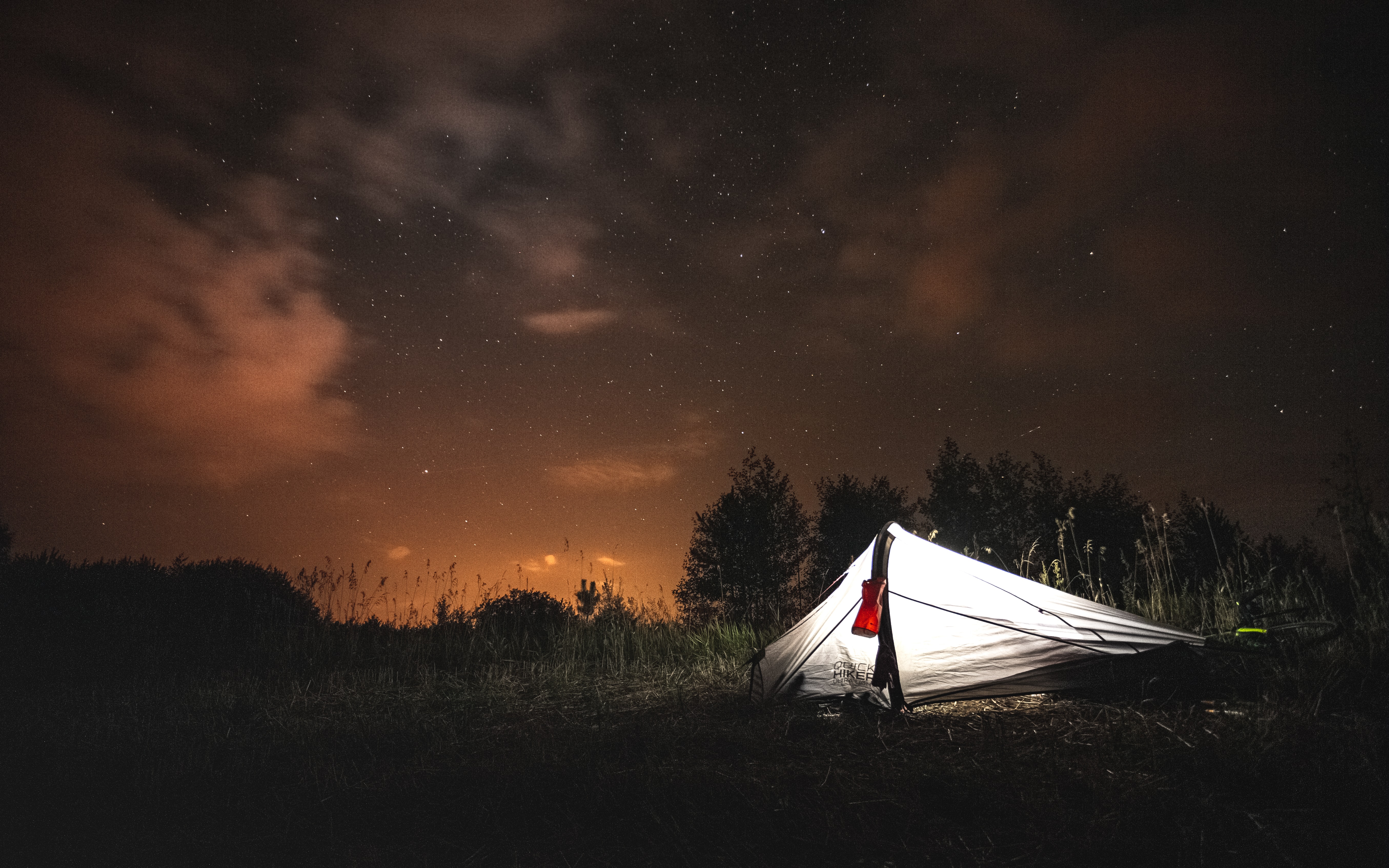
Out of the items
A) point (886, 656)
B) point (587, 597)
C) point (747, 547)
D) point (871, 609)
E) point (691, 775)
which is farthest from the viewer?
point (747, 547)

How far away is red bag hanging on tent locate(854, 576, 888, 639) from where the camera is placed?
16.0 ft

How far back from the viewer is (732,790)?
325 centimetres

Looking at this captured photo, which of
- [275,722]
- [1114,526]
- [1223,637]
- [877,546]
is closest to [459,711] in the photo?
[275,722]

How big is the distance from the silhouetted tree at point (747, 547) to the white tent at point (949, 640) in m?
A: 18.8

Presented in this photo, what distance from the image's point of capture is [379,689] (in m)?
6.43

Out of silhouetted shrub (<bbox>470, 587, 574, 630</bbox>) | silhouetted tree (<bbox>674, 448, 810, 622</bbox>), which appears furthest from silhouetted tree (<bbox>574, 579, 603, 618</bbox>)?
silhouetted tree (<bbox>674, 448, 810, 622</bbox>)

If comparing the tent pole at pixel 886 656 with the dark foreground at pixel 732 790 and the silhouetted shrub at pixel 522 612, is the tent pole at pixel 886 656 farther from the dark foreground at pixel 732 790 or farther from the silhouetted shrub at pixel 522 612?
the silhouetted shrub at pixel 522 612

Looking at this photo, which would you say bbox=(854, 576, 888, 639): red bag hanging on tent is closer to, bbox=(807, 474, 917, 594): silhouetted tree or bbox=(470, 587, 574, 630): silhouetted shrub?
bbox=(470, 587, 574, 630): silhouetted shrub

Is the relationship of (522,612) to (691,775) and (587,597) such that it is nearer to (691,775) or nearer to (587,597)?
(587,597)

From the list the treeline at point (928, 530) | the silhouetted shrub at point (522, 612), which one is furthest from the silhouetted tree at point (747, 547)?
the silhouetted shrub at point (522, 612)

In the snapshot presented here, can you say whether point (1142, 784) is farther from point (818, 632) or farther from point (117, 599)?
point (117, 599)

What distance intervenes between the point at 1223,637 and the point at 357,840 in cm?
552

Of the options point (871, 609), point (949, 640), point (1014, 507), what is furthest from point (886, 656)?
point (1014, 507)

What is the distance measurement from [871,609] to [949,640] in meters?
0.55
